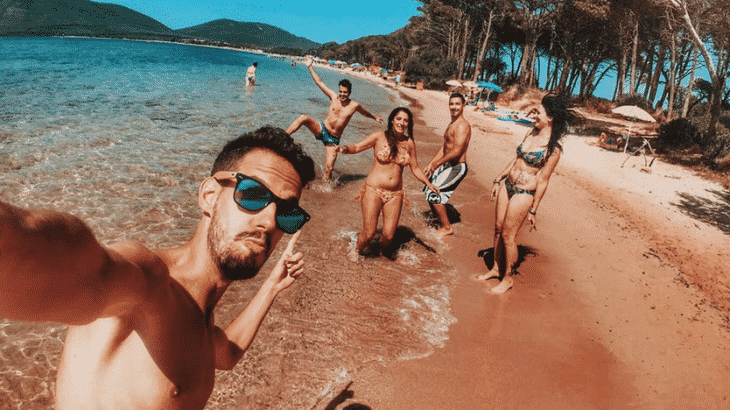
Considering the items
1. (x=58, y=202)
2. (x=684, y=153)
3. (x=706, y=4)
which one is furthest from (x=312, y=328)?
(x=706, y=4)

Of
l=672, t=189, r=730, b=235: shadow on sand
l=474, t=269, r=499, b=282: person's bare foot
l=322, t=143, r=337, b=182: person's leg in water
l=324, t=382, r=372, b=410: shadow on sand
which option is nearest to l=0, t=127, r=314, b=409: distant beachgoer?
l=324, t=382, r=372, b=410: shadow on sand

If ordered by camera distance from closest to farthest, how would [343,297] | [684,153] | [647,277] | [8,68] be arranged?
[343,297], [647,277], [684,153], [8,68]

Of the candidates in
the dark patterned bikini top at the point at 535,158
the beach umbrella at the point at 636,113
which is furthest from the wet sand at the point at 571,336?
the beach umbrella at the point at 636,113

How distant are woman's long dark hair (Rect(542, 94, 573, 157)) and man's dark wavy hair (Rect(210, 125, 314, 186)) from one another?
13.0ft

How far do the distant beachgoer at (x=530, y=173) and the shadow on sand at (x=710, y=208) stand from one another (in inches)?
251

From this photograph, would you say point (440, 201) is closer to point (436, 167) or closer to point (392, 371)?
point (436, 167)

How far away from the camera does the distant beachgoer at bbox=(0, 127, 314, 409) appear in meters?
0.64

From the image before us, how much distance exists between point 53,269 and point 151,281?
446 mm

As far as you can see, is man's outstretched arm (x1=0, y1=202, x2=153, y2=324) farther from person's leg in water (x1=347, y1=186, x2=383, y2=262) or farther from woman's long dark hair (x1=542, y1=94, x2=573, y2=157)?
woman's long dark hair (x1=542, y1=94, x2=573, y2=157)

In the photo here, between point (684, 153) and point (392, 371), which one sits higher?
point (684, 153)

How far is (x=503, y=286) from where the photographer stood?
5.20m

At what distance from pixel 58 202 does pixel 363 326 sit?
5.29 m

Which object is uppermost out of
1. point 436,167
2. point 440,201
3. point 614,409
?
point 436,167

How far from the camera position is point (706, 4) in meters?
17.4
